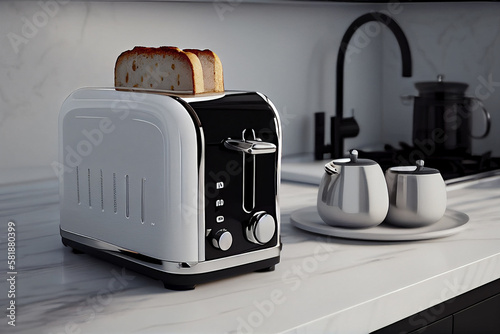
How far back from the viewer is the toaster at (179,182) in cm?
90

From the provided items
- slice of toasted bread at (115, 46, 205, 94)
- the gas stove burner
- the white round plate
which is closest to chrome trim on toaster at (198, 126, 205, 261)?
slice of toasted bread at (115, 46, 205, 94)

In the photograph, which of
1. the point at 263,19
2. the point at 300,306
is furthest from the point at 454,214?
the point at 263,19

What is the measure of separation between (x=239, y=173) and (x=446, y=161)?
3.31 ft

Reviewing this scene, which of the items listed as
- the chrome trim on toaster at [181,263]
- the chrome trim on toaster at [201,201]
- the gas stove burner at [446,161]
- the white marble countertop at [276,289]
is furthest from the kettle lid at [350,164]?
the gas stove burner at [446,161]

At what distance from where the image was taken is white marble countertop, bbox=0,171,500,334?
32.2 inches

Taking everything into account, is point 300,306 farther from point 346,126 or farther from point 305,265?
point 346,126

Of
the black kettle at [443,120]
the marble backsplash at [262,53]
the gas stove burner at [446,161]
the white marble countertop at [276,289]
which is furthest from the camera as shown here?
the black kettle at [443,120]

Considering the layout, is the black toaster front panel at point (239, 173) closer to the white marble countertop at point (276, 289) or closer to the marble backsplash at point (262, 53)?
the white marble countertop at point (276, 289)

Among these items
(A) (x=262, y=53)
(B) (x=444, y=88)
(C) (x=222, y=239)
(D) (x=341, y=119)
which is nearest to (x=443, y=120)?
(B) (x=444, y=88)

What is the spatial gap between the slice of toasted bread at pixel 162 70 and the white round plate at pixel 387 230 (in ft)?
1.13

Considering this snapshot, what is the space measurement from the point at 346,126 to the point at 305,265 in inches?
41.0

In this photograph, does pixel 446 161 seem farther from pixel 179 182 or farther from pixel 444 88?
pixel 179 182

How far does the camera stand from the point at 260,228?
964 mm

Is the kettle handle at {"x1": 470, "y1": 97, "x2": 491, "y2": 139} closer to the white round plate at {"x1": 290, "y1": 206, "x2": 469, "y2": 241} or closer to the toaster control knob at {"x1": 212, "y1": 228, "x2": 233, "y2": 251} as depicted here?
the white round plate at {"x1": 290, "y1": 206, "x2": 469, "y2": 241}
